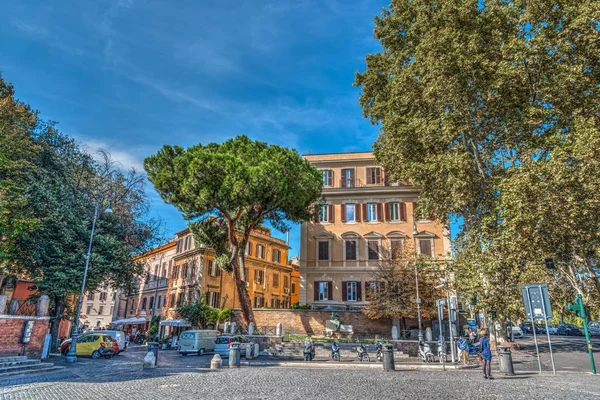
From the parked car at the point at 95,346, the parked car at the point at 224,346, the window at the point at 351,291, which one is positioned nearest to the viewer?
the parked car at the point at 95,346

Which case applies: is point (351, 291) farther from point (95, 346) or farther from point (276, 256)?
point (95, 346)

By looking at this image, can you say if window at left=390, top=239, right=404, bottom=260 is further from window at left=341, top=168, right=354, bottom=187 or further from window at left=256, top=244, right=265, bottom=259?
window at left=256, top=244, right=265, bottom=259

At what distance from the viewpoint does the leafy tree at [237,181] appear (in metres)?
21.9

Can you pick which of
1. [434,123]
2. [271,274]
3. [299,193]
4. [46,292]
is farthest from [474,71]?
[271,274]

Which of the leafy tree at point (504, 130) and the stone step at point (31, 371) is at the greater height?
the leafy tree at point (504, 130)

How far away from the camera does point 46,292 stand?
21.6m

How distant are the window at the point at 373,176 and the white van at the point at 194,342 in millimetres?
18206

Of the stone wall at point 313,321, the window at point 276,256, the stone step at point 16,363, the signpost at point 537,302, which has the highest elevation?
the window at point 276,256

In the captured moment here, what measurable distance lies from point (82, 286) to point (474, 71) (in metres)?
23.7

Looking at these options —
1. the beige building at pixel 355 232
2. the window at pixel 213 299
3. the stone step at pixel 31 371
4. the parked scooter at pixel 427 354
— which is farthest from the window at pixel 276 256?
the stone step at pixel 31 371

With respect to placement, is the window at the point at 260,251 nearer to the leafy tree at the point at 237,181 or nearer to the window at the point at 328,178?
the window at the point at 328,178

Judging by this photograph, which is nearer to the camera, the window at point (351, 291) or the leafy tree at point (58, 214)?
the leafy tree at point (58, 214)

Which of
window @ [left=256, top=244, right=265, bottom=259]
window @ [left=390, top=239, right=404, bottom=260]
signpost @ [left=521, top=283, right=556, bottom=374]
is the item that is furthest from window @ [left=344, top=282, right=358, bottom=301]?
signpost @ [left=521, top=283, right=556, bottom=374]

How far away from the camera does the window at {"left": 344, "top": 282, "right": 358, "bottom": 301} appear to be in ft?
100
